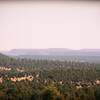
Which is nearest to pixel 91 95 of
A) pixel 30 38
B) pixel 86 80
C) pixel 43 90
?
pixel 86 80

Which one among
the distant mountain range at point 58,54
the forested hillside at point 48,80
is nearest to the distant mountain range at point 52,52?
the distant mountain range at point 58,54

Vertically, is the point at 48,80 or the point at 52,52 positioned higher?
the point at 52,52

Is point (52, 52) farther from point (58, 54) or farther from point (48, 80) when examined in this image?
point (48, 80)

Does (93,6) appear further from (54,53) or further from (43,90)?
(43,90)

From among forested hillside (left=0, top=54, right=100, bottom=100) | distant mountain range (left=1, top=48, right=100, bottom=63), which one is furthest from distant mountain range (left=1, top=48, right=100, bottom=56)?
forested hillside (left=0, top=54, right=100, bottom=100)

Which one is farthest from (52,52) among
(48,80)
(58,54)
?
(48,80)

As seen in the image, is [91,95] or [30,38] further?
[30,38]

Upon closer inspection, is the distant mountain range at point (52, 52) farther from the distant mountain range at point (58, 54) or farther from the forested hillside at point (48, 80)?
the forested hillside at point (48, 80)

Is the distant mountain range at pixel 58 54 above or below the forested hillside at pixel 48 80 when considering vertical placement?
above
